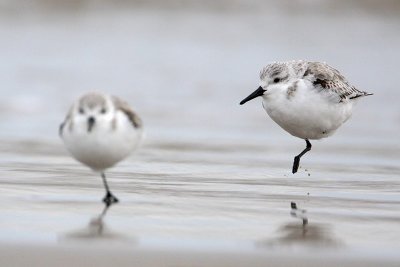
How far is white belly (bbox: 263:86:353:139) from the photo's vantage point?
26.0 feet

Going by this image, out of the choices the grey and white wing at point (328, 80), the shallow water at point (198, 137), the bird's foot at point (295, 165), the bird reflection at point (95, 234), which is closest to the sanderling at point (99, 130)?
the shallow water at point (198, 137)

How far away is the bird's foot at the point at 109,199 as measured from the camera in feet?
21.9

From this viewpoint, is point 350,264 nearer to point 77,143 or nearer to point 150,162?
point 77,143

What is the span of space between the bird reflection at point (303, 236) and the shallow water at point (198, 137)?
0.04 feet

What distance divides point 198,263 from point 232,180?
2.70 metres

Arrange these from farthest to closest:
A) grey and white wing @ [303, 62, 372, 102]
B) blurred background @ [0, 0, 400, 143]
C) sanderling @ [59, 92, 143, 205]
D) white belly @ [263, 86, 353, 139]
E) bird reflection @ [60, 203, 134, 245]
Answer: blurred background @ [0, 0, 400, 143], grey and white wing @ [303, 62, 372, 102], white belly @ [263, 86, 353, 139], sanderling @ [59, 92, 143, 205], bird reflection @ [60, 203, 134, 245]

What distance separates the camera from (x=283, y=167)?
8727 mm

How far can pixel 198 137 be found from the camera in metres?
10.4

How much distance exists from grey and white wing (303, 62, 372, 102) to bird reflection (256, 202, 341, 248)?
6.50 ft

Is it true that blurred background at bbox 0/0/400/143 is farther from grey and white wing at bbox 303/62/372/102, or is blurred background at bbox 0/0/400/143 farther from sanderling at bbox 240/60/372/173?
sanderling at bbox 240/60/372/173

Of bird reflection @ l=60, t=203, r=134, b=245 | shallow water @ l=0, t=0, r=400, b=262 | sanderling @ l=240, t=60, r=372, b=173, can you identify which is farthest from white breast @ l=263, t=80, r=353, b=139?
bird reflection @ l=60, t=203, r=134, b=245

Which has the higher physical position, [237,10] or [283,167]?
[237,10]

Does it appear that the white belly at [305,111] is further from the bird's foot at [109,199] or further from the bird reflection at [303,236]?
the bird's foot at [109,199]

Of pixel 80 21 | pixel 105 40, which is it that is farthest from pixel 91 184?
pixel 80 21
